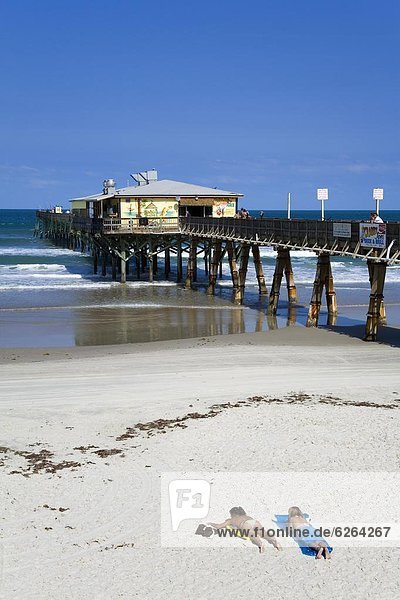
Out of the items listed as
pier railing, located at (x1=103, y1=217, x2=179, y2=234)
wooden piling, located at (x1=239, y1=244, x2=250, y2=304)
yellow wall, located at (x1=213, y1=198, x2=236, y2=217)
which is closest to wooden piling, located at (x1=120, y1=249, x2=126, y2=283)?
pier railing, located at (x1=103, y1=217, x2=179, y2=234)

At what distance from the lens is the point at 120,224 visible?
143ft

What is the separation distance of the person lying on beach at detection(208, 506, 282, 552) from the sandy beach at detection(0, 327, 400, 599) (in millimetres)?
145

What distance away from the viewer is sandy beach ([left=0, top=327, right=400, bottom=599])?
26.7 feet

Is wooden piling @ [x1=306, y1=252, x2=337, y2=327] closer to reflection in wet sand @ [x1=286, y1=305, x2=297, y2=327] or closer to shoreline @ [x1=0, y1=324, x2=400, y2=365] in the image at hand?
shoreline @ [x1=0, y1=324, x2=400, y2=365]

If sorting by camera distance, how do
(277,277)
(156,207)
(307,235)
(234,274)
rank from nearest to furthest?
(307,235)
(277,277)
(234,274)
(156,207)

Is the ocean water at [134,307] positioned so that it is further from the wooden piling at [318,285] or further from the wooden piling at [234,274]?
the wooden piling at [318,285]

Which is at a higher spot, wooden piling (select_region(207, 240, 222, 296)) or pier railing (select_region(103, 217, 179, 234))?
pier railing (select_region(103, 217, 179, 234))

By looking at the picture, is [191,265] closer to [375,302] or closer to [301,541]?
[375,302]

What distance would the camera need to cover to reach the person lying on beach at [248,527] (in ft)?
28.8

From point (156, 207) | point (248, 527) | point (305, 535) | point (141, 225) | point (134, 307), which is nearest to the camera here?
point (305, 535)

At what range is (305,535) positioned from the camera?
8.95m

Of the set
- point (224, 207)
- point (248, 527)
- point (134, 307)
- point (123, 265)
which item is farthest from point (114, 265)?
point (248, 527)

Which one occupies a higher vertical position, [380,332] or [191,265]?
[191,265]

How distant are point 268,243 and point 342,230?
21.5ft
